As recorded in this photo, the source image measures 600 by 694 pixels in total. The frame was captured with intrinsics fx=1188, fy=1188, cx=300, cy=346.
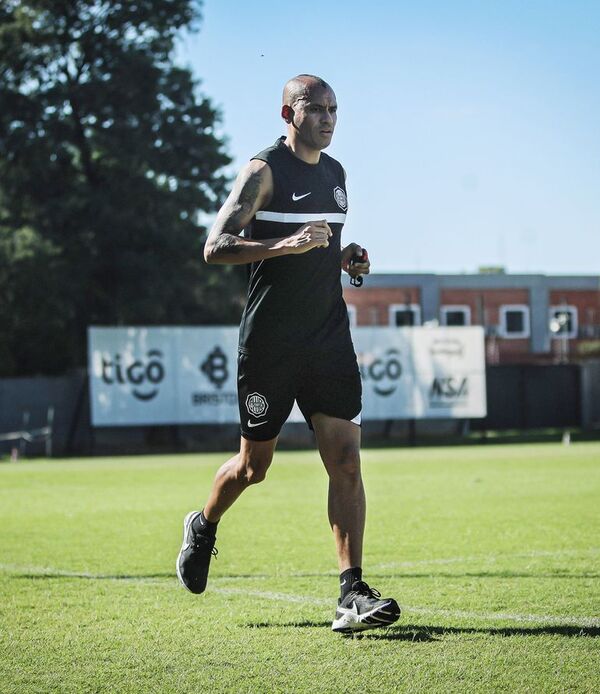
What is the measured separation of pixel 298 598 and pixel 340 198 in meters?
2.17

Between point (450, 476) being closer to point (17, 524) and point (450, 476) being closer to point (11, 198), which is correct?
point (17, 524)

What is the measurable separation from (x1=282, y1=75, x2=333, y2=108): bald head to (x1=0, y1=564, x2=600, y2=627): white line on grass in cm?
262

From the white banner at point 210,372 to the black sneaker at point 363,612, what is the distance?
23947mm

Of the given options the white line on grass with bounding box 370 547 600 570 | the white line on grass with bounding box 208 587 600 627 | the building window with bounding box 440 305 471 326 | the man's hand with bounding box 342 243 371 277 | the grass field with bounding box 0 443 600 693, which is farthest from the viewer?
the building window with bounding box 440 305 471 326

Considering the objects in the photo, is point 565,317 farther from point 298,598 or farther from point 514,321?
point 298,598

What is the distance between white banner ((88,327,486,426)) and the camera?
99.5ft

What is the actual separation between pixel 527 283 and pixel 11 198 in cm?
3014

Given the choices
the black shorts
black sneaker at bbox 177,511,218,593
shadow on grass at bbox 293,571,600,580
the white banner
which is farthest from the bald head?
the white banner

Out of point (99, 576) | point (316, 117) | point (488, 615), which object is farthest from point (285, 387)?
point (99, 576)

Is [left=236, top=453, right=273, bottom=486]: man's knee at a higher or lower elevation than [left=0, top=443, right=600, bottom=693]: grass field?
higher

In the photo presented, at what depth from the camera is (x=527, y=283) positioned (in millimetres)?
60562

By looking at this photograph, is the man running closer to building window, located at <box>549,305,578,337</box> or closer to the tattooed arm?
the tattooed arm

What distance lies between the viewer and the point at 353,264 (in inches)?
251

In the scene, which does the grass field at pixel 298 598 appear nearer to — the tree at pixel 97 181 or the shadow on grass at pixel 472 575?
the shadow on grass at pixel 472 575
